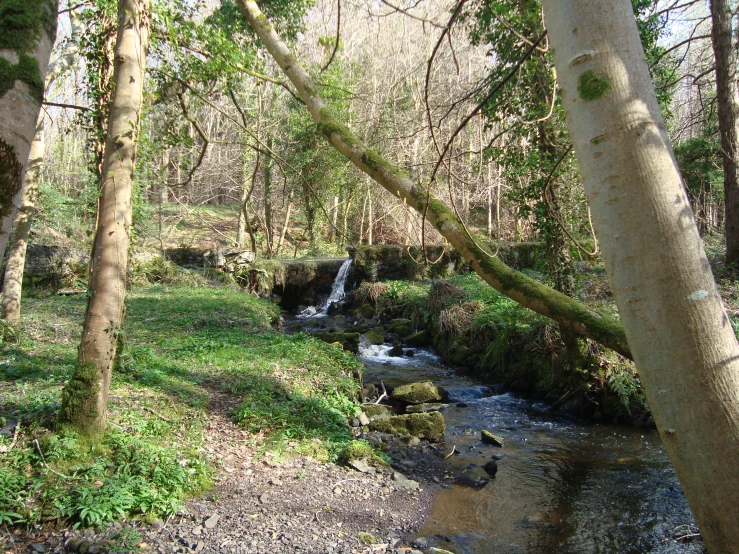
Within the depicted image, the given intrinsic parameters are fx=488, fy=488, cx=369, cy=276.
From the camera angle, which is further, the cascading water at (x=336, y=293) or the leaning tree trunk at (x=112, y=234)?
the cascading water at (x=336, y=293)

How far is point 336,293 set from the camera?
17.3 metres

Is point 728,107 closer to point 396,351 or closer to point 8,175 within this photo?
point 396,351

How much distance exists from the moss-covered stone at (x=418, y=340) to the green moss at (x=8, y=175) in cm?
1044

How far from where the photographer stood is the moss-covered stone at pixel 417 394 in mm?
7656

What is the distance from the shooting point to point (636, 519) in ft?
14.6

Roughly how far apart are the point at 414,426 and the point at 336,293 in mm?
11365

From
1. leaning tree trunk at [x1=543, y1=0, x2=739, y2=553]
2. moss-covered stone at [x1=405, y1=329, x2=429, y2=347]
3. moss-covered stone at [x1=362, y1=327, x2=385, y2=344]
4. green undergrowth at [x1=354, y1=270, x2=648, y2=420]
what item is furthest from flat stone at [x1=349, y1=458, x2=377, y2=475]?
moss-covered stone at [x1=405, y1=329, x2=429, y2=347]

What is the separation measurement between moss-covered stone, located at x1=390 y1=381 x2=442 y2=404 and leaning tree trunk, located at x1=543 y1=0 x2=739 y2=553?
6498mm

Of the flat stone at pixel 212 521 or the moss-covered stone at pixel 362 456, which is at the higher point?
the moss-covered stone at pixel 362 456

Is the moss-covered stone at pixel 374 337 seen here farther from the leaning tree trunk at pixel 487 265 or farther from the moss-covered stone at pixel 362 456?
the leaning tree trunk at pixel 487 265

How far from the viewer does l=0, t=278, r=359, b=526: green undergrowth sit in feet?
10.9

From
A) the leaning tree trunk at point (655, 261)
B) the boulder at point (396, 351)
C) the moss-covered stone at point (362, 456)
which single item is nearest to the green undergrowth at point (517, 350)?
the boulder at point (396, 351)

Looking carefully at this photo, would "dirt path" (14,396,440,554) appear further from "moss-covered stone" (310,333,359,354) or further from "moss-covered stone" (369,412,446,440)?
"moss-covered stone" (310,333,359,354)

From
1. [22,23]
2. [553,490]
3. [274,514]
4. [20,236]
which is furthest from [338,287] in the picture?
[22,23]
